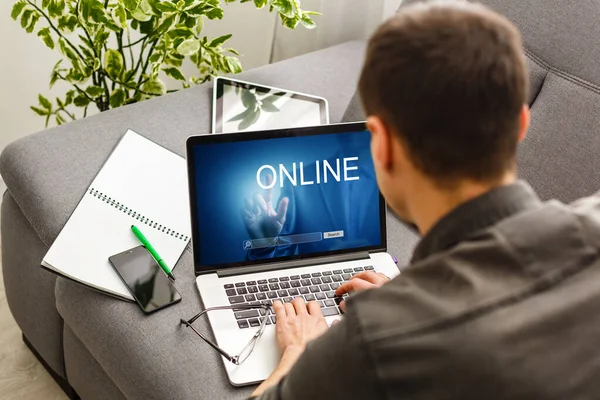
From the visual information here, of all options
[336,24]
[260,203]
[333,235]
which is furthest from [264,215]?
[336,24]

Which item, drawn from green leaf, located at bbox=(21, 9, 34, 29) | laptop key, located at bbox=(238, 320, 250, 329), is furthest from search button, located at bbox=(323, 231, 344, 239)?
green leaf, located at bbox=(21, 9, 34, 29)

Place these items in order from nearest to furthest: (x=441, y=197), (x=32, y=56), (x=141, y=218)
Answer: (x=441, y=197)
(x=141, y=218)
(x=32, y=56)

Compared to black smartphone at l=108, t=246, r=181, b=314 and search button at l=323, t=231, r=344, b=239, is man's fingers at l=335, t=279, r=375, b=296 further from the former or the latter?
black smartphone at l=108, t=246, r=181, b=314

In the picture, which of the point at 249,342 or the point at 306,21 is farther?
the point at 306,21

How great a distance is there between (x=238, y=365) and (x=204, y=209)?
0.93 ft

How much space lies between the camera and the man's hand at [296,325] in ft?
3.82

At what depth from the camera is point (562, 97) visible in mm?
1405

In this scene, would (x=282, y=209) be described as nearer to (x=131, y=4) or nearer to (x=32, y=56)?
(x=131, y=4)

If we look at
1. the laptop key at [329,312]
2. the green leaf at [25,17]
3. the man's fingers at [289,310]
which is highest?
the green leaf at [25,17]

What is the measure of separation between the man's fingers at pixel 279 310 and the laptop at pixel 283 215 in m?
0.04

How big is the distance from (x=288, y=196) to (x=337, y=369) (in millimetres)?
629

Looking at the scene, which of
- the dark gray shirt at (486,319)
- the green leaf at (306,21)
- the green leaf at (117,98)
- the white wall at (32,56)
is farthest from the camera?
the white wall at (32,56)

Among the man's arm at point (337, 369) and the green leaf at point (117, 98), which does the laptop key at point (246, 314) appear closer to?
the man's arm at point (337, 369)

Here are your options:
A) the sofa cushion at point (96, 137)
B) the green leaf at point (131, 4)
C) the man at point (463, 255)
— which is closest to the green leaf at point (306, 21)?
the sofa cushion at point (96, 137)
